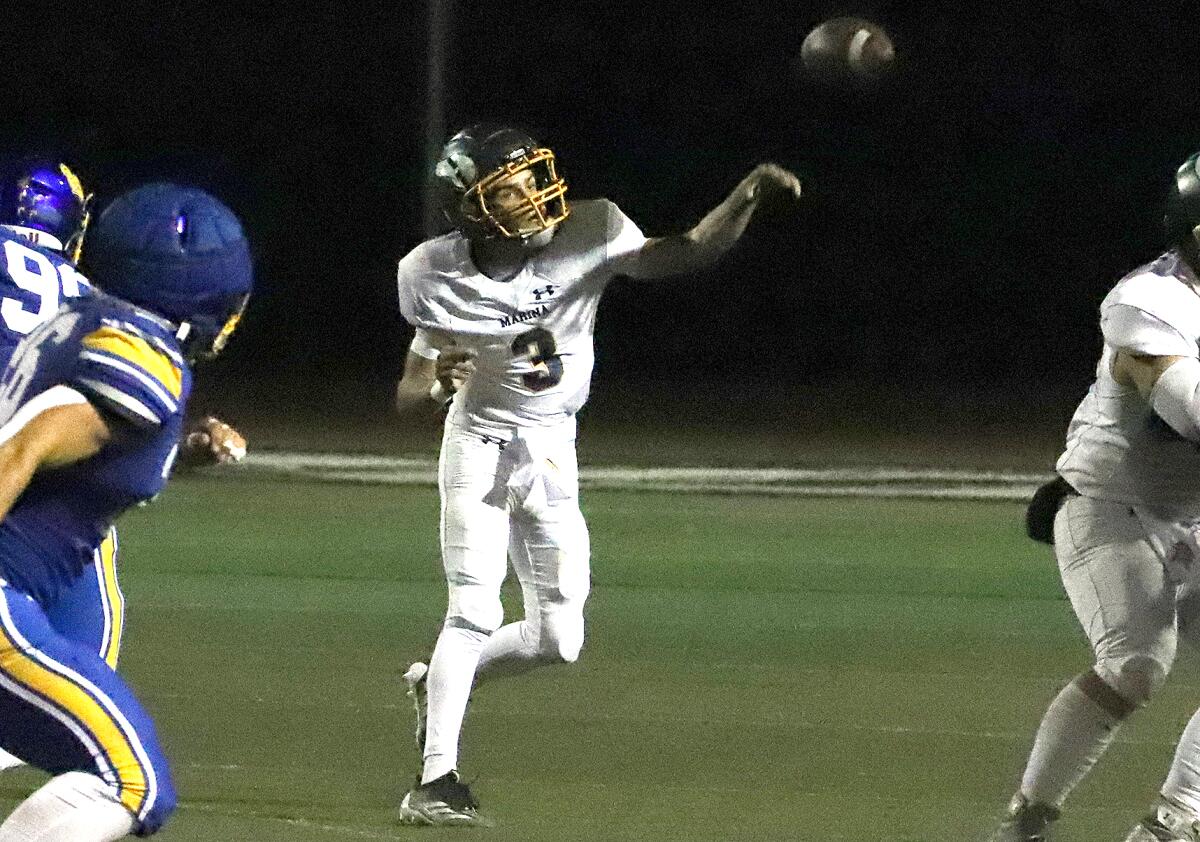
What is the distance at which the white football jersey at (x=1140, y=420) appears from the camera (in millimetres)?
5145

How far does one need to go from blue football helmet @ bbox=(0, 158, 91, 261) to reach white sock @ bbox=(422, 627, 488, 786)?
6.48 ft

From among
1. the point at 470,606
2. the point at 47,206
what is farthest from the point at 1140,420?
the point at 47,206

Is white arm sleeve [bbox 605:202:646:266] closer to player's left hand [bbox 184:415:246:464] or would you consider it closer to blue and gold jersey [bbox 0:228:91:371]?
blue and gold jersey [bbox 0:228:91:371]

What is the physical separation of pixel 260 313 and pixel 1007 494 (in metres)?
12.3

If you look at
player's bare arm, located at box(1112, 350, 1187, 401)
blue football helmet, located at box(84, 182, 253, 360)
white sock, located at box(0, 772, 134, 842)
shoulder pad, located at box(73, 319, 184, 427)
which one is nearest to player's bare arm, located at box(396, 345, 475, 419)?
player's bare arm, located at box(1112, 350, 1187, 401)

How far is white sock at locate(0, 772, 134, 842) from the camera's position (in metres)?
3.86

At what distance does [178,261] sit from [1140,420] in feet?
8.00

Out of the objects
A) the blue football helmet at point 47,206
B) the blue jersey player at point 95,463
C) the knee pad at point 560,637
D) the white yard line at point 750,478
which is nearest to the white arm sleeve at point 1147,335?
the knee pad at point 560,637

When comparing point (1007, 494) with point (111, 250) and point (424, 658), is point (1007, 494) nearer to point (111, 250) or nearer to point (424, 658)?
point (424, 658)

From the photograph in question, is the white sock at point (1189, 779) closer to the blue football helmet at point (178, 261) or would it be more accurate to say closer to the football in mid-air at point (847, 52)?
the football in mid-air at point (847, 52)

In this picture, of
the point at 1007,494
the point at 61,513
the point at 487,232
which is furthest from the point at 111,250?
the point at 1007,494

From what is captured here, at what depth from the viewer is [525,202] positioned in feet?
20.4

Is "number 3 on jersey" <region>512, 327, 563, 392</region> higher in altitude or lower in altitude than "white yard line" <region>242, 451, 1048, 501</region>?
higher

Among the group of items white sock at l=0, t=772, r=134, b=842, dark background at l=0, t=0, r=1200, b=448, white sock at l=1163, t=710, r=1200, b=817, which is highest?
white sock at l=0, t=772, r=134, b=842
